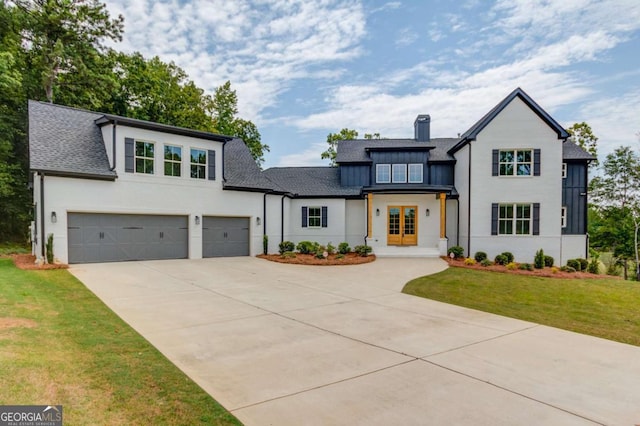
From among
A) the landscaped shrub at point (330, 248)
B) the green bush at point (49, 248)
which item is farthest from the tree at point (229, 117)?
the green bush at point (49, 248)

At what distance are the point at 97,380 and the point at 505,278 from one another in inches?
501

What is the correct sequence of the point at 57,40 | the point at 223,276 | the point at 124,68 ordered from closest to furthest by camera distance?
the point at 223,276
the point at 57,40
the point at 124,68

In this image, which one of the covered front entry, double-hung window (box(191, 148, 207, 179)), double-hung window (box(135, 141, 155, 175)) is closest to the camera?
double-hung window (box(135, 141, 155, 175))

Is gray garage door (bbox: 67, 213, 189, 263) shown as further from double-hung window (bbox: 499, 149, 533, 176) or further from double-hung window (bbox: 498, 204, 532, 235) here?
double-hung window (bbox: 499, 149, 533, 176)

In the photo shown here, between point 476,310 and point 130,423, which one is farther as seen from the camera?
point 476,310

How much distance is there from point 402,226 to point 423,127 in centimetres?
694

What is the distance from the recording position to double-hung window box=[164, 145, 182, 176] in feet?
52.2

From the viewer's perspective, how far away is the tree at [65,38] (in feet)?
76.1

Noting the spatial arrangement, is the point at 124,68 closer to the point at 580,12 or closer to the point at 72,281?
the point at 72,281

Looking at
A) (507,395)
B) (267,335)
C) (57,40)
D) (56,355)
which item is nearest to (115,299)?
(56,355)

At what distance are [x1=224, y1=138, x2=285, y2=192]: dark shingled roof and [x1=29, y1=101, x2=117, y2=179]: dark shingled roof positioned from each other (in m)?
5.55

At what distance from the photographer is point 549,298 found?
30.9ft

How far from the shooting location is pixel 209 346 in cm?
530

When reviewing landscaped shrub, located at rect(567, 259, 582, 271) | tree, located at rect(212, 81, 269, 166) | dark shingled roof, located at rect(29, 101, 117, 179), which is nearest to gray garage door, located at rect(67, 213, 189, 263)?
dark shingled roof, located at rect(29, 101, 117, 179)
